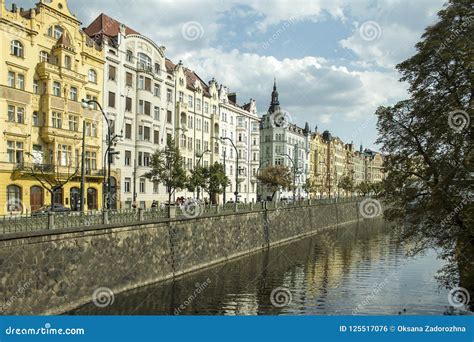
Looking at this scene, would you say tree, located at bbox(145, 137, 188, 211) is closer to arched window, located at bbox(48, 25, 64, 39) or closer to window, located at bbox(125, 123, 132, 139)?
window, located at bbox(125, 123, 132, 139)

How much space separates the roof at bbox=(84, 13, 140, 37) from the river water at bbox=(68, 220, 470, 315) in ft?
97.0

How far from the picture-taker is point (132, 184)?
5303cm

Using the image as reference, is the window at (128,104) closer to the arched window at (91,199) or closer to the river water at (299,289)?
the arched window at (91,199)

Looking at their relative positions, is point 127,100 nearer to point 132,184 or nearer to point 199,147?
point 132,184

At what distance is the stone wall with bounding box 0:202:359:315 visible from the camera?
20500 mm

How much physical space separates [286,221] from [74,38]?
31.3 meters

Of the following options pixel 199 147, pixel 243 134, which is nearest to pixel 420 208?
pixel 199 147

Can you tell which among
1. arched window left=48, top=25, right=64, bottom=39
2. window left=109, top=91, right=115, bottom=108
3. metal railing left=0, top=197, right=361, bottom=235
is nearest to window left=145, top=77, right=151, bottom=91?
window left=109, top=91, right=115, bottom=108

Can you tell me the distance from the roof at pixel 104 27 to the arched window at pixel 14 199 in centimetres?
2107

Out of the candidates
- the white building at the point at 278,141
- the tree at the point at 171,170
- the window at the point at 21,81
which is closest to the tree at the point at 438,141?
the tree at the point at 171,170

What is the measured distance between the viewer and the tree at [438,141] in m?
17.2

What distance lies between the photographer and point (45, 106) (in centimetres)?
4175

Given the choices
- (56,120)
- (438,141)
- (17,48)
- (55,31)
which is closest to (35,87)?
(56,120)

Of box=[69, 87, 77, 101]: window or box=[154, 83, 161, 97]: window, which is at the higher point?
box=[154, 83, 161, 97]: window
